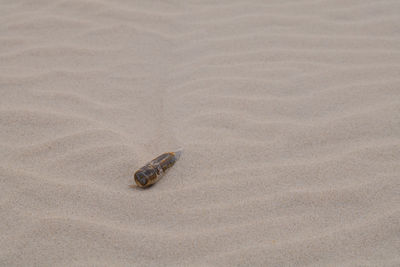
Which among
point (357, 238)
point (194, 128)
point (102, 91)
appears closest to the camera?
point (357, 238)

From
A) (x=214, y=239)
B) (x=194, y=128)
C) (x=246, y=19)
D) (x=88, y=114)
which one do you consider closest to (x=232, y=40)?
(x=246, y=19)

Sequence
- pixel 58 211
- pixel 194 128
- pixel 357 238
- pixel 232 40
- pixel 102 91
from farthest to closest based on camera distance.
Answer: pixel 232 40 → pixel 102 91 → pixel 194 128 → pixel 58 211 → pixel 357 238

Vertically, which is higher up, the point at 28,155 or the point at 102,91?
the point at 102,91

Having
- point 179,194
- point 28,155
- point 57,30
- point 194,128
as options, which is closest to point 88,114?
point 28,155

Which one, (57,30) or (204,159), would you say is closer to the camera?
(204,159)

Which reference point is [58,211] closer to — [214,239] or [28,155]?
[28,155]

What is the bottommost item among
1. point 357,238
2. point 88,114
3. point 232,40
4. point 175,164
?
point 357,238

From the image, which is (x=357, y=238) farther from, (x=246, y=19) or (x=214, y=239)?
(x=246, y=19)
